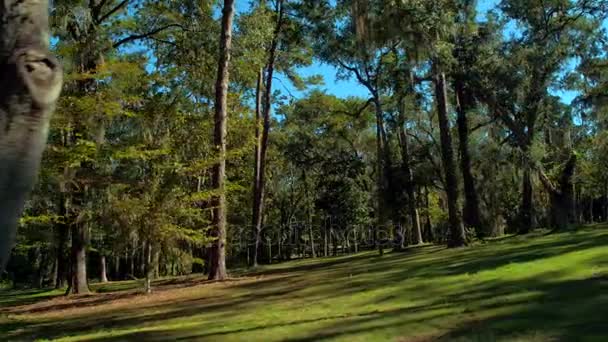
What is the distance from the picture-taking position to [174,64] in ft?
70.7

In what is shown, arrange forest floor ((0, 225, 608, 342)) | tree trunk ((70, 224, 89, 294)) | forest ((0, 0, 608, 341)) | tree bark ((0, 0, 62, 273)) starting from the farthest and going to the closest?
tree trunk ((70, 224, 89, 294))
forest ((0, 0, 608, 341))
forest floor ((0, 225, 608, 342))
tree bark ((0, 0, 62, 273))

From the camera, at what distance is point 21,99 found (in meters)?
2.16

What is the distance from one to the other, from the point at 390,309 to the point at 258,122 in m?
17.5

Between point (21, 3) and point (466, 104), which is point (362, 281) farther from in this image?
point (466, 104)

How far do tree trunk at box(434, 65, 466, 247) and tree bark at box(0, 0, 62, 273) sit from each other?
66.6ft

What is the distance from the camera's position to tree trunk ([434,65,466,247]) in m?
21.5

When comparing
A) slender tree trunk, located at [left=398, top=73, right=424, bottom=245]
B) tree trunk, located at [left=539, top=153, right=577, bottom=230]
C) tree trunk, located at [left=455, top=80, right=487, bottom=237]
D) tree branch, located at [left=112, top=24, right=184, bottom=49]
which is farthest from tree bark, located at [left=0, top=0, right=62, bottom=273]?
slender tree trunk, located at [left=398, top=73, right=424, bottom=245]

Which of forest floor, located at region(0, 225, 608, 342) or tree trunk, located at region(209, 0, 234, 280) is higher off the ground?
tree trunk, located at region(209, 0, 234, 280)

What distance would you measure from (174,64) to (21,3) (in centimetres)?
1988

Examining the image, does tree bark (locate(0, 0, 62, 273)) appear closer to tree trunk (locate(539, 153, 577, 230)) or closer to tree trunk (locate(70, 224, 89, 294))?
tree trunk (locate(70, 224, 89, 294))

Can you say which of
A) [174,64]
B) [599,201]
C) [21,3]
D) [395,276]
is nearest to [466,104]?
[174,64]

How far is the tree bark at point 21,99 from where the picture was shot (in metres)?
2.06

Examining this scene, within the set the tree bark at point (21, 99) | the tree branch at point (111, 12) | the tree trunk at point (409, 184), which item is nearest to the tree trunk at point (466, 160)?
the tree trunk at point (409, 184)

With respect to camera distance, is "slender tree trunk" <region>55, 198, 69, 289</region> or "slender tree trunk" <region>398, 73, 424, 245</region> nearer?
"slender tree trunk" <region>55, 198, 69, 289</region>
